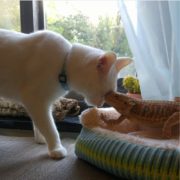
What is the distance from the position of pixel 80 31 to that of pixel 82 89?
2.16 feet

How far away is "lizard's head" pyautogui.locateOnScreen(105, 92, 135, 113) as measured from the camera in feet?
3.98

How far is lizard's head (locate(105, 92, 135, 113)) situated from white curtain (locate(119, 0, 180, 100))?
0.22m

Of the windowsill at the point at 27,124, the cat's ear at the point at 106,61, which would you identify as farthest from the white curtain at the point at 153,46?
the windowsill at the point at 27,124

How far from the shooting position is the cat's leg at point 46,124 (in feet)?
4.03

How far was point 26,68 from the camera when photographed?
4.03 feet

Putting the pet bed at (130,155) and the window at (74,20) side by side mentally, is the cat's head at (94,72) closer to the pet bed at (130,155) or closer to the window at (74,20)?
the pet bed at (130,155)

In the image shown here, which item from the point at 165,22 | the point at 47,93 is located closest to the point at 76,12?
the point at 165,22

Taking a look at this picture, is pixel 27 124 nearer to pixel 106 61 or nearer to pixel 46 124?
pixel 46 124

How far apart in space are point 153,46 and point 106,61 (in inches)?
11.9

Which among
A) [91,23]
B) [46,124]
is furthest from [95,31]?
[46,124]

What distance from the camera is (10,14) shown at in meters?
1.91

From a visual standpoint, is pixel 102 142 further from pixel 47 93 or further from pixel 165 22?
pixel 165 22

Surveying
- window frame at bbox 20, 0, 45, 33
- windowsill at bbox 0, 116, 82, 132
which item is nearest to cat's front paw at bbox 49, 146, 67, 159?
windowsill at bbox 0, 116, 82, 132

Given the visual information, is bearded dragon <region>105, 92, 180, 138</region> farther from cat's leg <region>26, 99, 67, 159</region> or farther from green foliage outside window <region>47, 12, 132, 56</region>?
green foliage outside window <region>47, 12, 132, 56</region>
